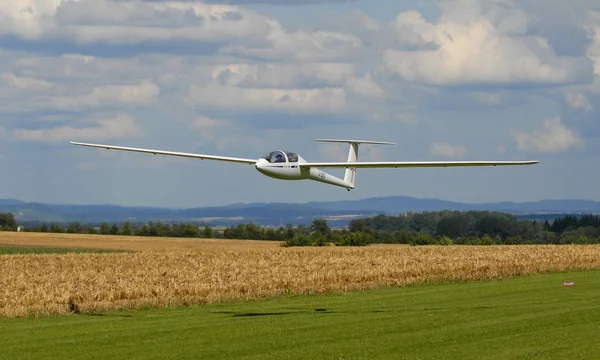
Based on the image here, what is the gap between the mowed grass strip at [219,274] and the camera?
27.8 m

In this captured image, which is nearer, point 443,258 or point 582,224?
point 443,258

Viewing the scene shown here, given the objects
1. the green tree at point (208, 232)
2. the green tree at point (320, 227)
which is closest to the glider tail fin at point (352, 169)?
the green tree at point (320, 227)

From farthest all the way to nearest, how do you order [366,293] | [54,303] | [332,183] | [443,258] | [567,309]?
[332,183], [443,258], [366,293], [54,303], [567,309]

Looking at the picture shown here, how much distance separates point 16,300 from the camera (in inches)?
1054

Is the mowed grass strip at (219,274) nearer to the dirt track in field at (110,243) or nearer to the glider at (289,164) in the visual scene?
the glider at (289,164)

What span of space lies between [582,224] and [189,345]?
350 ft

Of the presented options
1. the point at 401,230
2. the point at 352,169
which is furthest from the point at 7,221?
the point at 352,169

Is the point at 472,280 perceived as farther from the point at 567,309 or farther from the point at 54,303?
the point at 54,303

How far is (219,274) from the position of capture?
1369 inches

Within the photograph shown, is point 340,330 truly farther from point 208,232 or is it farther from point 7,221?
point 7,221

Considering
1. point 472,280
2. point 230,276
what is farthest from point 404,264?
point 230,276

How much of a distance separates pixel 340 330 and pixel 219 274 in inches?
589

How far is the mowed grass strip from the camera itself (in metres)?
27.8

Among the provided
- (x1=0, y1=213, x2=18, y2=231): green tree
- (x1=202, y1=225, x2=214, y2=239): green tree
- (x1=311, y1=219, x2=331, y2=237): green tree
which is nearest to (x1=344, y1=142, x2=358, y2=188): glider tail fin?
(x1=311, y1=219, x2=331, y2=237): green tree
